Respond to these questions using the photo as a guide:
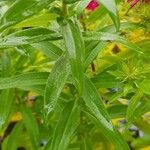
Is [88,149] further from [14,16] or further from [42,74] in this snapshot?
[14,16]

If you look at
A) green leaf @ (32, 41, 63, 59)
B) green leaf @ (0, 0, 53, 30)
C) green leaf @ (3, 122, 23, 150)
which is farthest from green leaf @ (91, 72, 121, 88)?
green leaf @ (3, 122, 23, 150)

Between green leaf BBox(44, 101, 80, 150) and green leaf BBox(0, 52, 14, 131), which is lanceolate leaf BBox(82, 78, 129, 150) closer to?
green leaf BBox(44, 101, 80, 150)

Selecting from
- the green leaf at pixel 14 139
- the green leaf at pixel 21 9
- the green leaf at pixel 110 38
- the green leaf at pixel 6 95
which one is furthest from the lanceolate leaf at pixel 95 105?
the green leaf at pixel 14 139

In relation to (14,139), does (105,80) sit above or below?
above

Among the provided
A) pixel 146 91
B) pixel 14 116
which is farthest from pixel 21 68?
pixel 146 91

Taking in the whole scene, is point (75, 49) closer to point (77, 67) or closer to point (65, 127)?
point (77, 67)

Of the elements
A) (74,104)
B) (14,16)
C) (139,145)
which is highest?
(14,16)

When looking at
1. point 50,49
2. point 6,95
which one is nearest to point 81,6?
point 50,49
